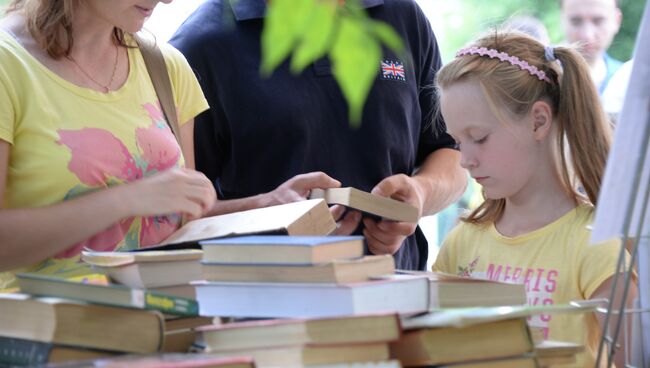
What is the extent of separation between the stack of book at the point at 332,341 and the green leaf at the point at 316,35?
46cm

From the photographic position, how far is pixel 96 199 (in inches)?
63.2

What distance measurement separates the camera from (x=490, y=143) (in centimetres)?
205

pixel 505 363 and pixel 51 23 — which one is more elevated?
pixel 51 23

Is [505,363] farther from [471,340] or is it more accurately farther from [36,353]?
[36,353]

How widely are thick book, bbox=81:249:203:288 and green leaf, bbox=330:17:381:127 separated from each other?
2.21ft

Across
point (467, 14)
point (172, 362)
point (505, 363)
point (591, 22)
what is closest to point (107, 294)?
point (172, 362)

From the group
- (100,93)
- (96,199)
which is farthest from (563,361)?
(100,93)

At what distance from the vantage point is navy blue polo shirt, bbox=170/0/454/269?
2264 mm

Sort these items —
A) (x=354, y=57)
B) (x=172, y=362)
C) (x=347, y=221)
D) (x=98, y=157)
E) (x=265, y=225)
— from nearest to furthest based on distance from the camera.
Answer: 1. (x=354, y=57)
2. (x=172, y=362)
3. (x=265, y=225)
4. (x=98, y=157)
5. (x=347, y=221)

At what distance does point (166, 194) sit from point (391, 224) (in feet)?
2.04

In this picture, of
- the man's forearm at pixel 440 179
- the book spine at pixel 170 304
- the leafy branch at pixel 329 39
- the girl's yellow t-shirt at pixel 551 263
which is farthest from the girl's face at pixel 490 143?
the leafy branch at pixel 329 39

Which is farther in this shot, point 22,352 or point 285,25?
point 22,352

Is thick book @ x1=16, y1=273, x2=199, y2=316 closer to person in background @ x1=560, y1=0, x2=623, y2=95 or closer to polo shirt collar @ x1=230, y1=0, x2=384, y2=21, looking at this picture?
Result: polo shirt collar @ x1=230, y1=0, x2=384, y2=21

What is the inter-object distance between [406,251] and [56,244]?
1034 mm
